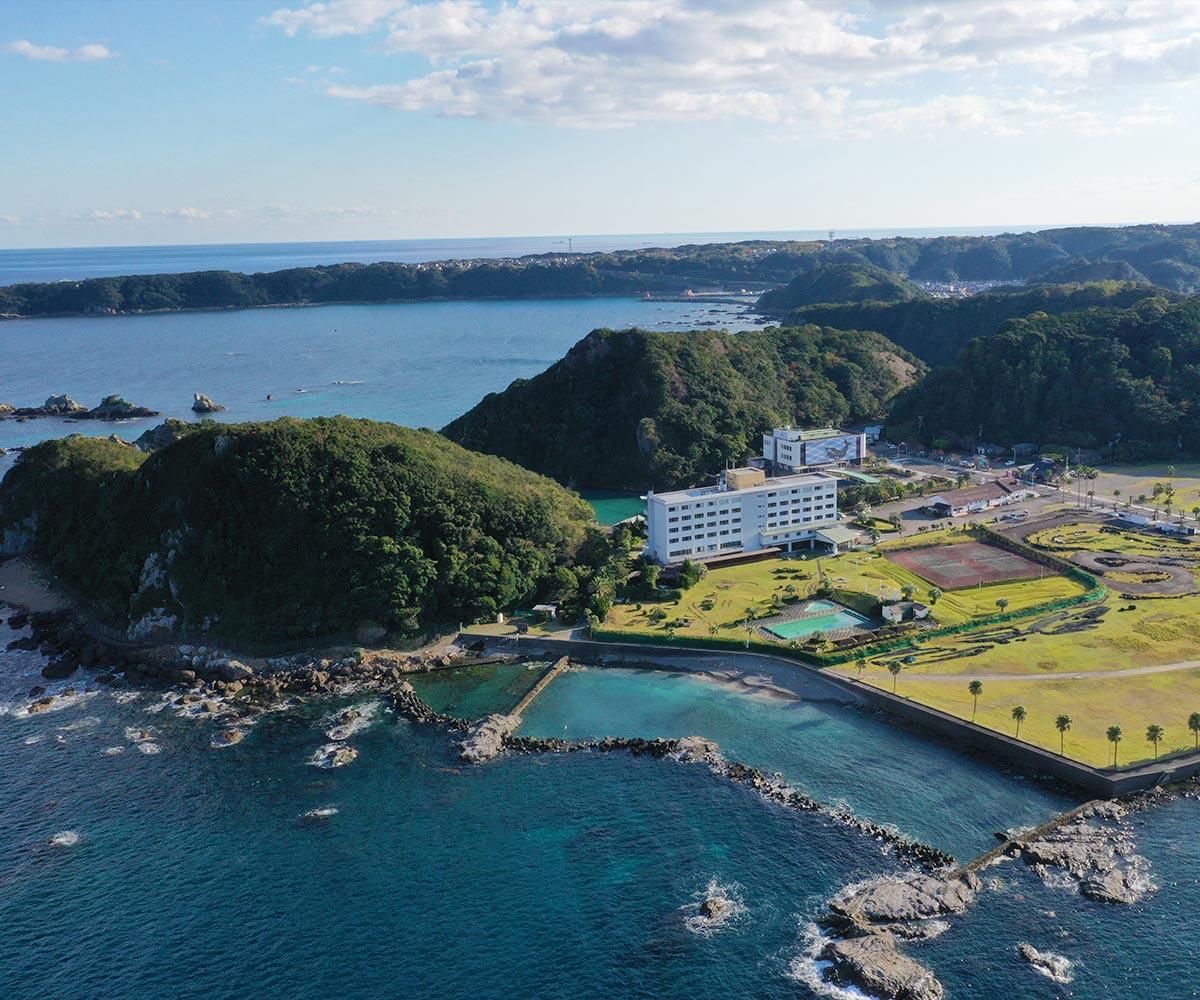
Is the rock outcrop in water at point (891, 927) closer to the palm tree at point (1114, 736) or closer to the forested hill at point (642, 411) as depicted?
the palm tree at point (1114, 736)

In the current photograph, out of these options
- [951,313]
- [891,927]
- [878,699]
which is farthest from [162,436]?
[951,313]

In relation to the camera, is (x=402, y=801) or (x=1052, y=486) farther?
(x=1052, y=486)

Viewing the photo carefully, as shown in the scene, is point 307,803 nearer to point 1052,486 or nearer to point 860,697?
point 860,697

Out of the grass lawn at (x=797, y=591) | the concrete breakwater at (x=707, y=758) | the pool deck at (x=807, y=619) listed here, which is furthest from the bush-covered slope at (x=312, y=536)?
the pool deck at (x=807, y=619)

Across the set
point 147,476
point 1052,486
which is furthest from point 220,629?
point 1052,486

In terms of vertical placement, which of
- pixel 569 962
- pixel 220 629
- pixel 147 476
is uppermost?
pixel 147 476

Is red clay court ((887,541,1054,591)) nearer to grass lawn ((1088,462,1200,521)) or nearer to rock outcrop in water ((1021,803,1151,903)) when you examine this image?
grass lawn ((1088,462,1200,521))

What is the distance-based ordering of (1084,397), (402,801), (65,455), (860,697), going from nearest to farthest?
(402,801)
(860,697)
(65,455)
(1084,397)
